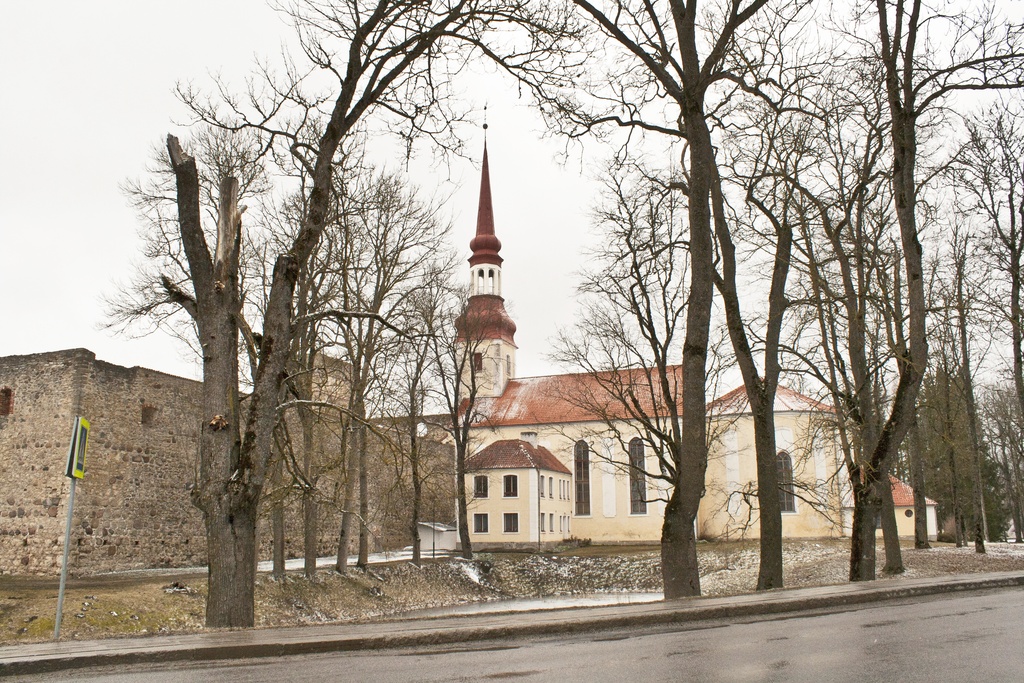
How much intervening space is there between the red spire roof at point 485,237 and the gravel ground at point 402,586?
92.5ft

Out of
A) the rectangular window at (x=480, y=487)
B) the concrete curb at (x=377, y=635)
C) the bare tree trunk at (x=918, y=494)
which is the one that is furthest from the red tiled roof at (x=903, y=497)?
the concrete curb at (x=377, y=635)

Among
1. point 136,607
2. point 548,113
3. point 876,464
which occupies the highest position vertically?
point 548,113

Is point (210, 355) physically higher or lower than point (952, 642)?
higher

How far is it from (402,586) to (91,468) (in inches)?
371

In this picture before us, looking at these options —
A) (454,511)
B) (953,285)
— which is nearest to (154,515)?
(953,285)

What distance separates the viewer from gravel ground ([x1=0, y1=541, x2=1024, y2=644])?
15.2 metres

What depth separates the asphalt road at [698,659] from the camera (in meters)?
5.09

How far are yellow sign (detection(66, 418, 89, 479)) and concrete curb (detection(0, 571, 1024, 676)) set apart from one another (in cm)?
279

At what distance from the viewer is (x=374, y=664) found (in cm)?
573

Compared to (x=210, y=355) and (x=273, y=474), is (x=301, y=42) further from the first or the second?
(x=273, y=474)

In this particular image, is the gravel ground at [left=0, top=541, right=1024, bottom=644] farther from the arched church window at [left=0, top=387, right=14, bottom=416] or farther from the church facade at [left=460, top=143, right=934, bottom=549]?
the church facade at [left=460, top=143, right=934, bottom=549]

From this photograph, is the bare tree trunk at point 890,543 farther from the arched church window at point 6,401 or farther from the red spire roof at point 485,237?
the red spire roof at point 485,237

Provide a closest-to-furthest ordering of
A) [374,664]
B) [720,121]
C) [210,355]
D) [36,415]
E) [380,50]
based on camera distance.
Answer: [374,664]
[210,355]
[380,50]
[720,121]
[36,415]

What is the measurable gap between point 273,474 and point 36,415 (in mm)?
9827
